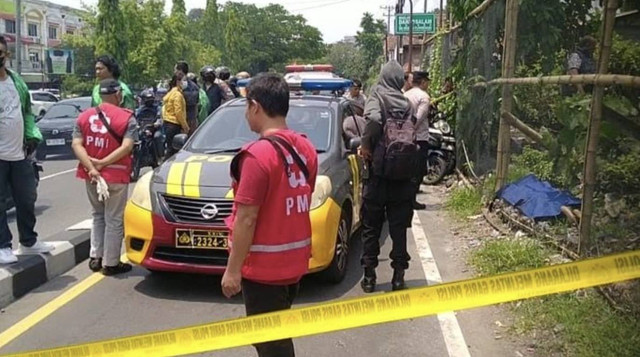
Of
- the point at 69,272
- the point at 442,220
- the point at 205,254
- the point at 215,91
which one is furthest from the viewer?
the point at 215,91

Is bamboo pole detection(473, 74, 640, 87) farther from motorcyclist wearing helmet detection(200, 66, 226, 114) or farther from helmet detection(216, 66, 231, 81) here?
helmet detection(216, 66, 231, 81)

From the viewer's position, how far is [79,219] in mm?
8391

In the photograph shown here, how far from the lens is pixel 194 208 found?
4949 millimetres

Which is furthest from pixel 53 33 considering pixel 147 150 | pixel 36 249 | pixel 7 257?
pixel 7 257

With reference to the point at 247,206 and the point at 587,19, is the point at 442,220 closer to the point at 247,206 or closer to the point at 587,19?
the point at 587,19

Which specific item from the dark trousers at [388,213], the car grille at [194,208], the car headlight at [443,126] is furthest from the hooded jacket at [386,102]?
the car headlight at [443,126]

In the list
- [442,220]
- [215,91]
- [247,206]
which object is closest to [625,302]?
[247,206]

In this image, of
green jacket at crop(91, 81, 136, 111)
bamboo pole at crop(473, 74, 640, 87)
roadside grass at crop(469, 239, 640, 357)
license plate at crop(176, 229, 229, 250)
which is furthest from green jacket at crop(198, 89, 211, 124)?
roadside grass at crop(469, 239, 640, 357)

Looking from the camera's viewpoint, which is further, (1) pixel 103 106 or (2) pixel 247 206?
(1) pixel 103 106

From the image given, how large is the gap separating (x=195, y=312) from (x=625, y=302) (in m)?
3.05

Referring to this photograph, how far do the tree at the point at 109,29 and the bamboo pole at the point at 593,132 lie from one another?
98.9 feet

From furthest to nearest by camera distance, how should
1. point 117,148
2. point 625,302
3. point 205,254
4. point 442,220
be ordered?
point 442,220
point 117,148
point 205,254
point 625,302

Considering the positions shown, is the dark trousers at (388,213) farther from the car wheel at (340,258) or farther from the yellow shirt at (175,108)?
the yellow shirt at (175,108)

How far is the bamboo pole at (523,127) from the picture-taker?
636 cm
